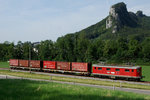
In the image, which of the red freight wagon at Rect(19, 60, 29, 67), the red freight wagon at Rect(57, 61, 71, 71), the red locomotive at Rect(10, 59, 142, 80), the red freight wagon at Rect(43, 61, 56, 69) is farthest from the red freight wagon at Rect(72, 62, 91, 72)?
the red freight wagon at Rect(19, 60, 29, 67)

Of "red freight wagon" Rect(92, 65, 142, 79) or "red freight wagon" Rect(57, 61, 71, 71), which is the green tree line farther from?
"red freight wagon" Rect(92, 65, 142, 79)

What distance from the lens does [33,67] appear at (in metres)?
50.5

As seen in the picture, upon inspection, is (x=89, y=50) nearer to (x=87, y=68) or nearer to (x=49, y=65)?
(x=49, y=65)

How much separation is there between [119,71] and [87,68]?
8.21m

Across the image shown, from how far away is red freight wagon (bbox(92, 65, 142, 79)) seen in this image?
33.3m

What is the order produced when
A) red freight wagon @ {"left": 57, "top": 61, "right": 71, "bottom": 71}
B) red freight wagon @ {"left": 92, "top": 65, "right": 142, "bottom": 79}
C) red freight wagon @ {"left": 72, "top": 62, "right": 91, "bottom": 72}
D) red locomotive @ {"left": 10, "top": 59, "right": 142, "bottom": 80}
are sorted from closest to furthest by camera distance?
red freight wagon @ {"left": 92, "top": 65, "right": 142, "bottom": 79} < red locomotive @ {"left": 10, "top": 59, "right": 142, "bottom": 80} < red freight wagon @ {"left": 72, "top": 62, "right": 91, "bottom": 72} < red freight wagon @ {"left": 57, "top": 61, "right": 71, "bottom": 71}

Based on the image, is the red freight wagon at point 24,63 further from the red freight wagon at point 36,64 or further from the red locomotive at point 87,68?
the red freight wagon at point 36,64

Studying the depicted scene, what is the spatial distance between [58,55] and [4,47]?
124 feet

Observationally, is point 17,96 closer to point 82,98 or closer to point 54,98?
point 54,98

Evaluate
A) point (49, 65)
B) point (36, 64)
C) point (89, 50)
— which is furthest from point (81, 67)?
point (89, 50)

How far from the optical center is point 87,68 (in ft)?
133

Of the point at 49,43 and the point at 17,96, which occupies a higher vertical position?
the point at 49,43

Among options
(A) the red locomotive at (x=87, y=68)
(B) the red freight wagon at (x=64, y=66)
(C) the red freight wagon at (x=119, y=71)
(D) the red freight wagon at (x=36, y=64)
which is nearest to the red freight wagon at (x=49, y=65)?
(A) the red locomotive at (x=87, y=68)

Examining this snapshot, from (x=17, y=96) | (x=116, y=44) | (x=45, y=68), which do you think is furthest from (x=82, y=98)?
(x=116, y=44)
